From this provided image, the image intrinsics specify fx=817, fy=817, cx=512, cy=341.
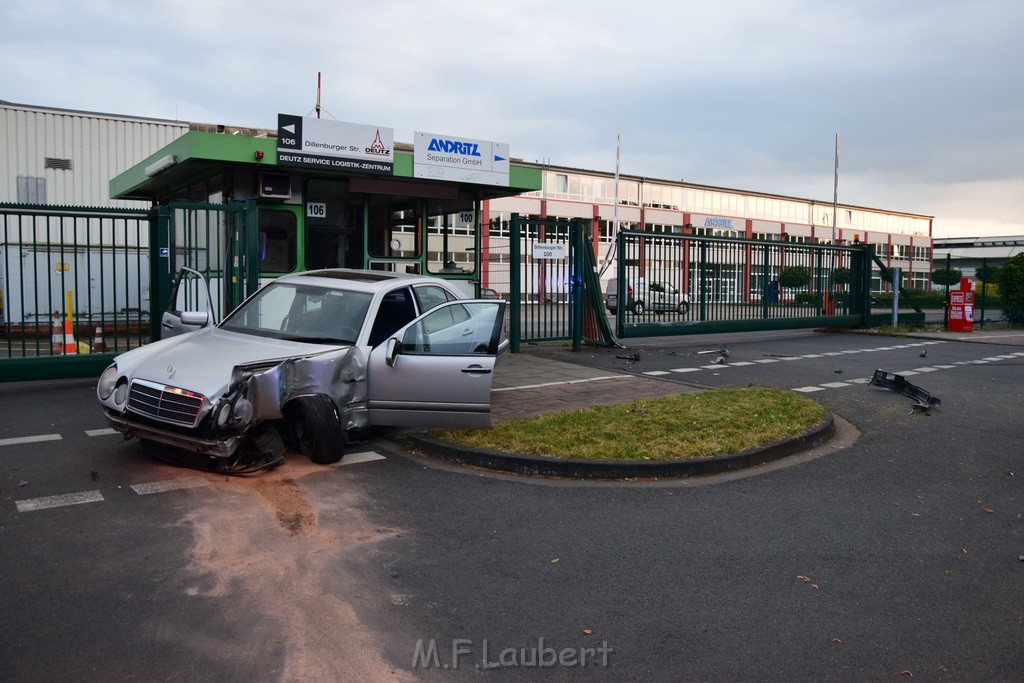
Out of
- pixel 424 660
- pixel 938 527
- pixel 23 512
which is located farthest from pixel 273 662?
pixel 938 527

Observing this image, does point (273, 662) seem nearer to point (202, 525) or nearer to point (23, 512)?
point (202, 525)

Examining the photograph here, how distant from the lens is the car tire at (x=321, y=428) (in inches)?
266

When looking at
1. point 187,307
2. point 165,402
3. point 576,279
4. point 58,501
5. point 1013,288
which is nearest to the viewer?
point 58,501

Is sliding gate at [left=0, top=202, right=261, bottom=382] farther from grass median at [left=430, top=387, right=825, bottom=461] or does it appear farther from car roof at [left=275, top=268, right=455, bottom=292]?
grass median at [left=430, top=387, right=825, bottom=461]

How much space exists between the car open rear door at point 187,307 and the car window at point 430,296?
222 centimetres

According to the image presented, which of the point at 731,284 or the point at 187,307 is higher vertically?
the point at 731,284

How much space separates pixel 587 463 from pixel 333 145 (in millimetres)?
8411

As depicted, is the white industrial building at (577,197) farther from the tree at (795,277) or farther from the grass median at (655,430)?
the grass median at (655,430)

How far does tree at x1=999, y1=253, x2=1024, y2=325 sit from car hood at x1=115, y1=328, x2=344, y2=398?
79.9 ft

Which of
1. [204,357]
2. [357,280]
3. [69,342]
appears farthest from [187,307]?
[204,357]

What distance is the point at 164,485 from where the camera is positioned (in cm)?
624

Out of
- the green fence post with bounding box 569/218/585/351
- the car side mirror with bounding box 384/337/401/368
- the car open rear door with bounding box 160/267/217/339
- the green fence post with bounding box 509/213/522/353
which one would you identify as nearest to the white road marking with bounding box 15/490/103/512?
the car side mirror with bounding box 384/337/401/368

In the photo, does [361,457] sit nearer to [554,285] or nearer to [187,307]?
[187,307]

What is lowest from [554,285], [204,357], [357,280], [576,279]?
[204,357]
